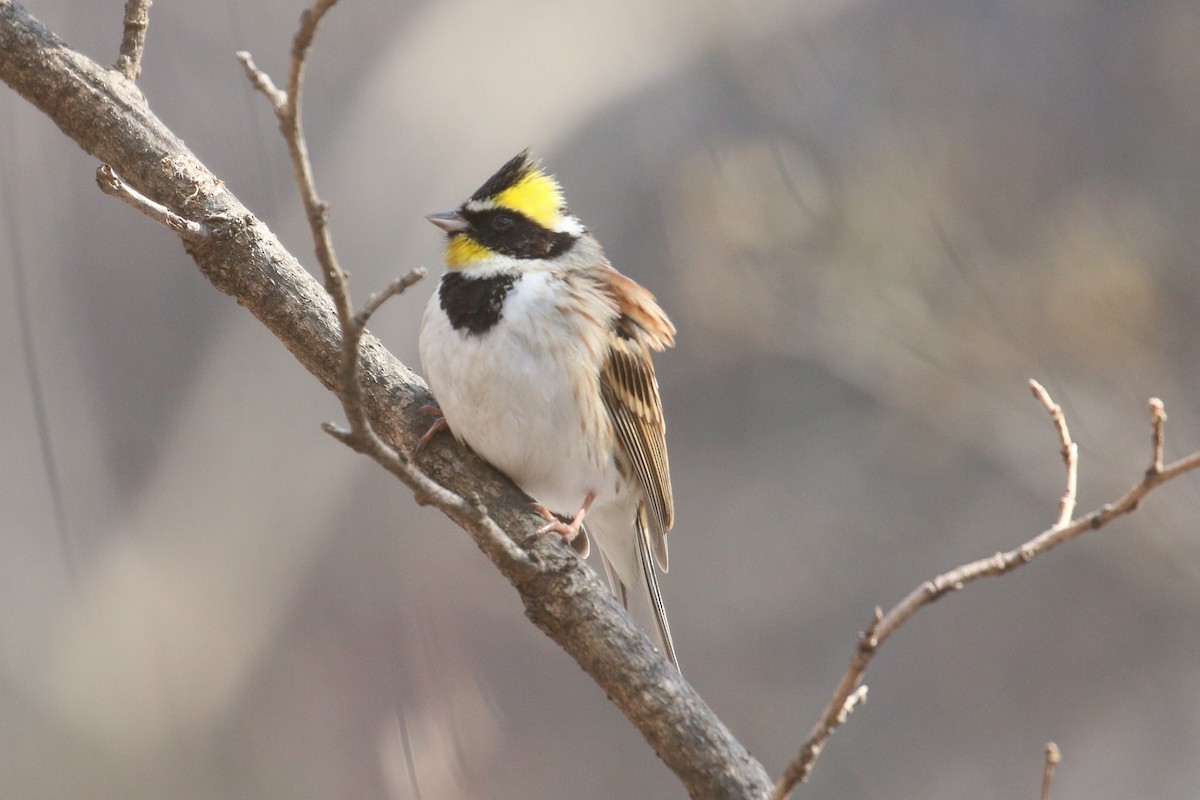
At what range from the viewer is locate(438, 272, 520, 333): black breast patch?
127 cm

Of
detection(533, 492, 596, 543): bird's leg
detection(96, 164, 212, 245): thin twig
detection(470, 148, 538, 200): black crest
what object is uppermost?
detection(470, 148, 538, 200): black crest

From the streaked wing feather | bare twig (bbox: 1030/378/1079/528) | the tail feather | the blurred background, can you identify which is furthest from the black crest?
the blurred background

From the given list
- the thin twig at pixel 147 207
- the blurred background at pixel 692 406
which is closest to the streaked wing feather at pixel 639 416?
the thin twig at pixel 147 207

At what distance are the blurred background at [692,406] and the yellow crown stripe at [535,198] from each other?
4.09 ft

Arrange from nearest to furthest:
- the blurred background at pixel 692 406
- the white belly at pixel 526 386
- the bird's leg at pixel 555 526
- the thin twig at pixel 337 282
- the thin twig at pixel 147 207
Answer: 1. the thin twig at pixel 337 282
2. the thin twig at pixel 147 207
3. the bird's leg at pixel 555 526
4. the white belly at pixel 526 386
5. the blurred background at pixel 692 406

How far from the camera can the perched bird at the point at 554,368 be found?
125 centimetres

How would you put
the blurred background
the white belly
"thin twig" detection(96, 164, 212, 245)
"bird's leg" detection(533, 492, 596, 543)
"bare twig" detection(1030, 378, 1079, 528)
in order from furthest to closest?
the blurred background, the white belly, "bird's leg" detection(533, 492, 596, 543), "thin twig" detection(96, 164, 212, 245), "bare twig" detection(1030, 378, 1079, 528)

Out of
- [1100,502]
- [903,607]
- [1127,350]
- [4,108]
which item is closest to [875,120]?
[1127,350]

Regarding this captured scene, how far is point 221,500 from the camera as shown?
100 inches

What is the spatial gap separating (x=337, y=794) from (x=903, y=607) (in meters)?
2.04

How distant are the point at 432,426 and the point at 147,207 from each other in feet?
1.34

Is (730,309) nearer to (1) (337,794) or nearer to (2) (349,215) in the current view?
(2) (349,215)

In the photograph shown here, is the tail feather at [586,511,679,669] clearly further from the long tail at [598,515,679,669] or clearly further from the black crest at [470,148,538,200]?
the black crest at [470,148,538,200]

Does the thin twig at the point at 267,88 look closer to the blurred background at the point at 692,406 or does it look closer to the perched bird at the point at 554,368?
the perched bird at the point at 554,368
